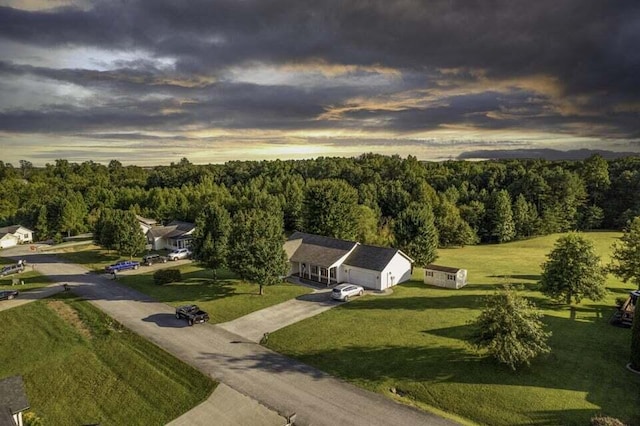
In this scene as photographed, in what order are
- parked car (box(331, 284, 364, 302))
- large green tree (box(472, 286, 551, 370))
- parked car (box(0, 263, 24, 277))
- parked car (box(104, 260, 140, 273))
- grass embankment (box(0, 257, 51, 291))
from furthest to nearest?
parked car (box(104, 260, 140, 273)) < parked car (box(0, 263, 24, 277)) < grass embankment (box(0, 257, 51, 291)) < parked car (box(331, 284, 364, 302)) < large green tree (box(472, 286, 551, 370))

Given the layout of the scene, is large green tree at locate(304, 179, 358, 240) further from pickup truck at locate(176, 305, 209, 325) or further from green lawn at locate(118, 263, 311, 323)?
pickup truck at locate(176, 305, 209, 325)

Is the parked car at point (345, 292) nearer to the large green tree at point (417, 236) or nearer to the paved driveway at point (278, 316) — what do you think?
the paved driveway at point (278, 316)

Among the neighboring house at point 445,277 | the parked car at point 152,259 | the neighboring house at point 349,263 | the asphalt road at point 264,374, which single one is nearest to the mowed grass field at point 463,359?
the asphalt road at point 264,374

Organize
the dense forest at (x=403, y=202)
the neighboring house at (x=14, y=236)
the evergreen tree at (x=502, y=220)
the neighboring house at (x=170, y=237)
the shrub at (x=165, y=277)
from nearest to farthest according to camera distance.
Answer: the shrub at (x=165, y=277) → the dense forest at (x=403, y=202) → the neighboring house at (x=170, y=237) → the neighboring house at (x=14, y=236) → the evergreen tree at (x=502, y=220)

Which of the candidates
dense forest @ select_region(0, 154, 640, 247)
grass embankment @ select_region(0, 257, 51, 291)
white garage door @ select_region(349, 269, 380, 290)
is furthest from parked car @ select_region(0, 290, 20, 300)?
white garage door @ select_region(349, 269, 380, 290)

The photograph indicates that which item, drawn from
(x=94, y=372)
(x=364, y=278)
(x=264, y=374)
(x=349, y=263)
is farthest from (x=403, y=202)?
(x=94, y=372)

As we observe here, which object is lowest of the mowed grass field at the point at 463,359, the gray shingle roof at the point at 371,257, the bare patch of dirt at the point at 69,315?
the bare patch of dirt at the point at 69,315

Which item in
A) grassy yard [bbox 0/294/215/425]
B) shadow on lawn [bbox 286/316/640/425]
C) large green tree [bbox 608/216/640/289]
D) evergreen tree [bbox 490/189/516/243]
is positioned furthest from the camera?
evergreen tree [bbox 490/189/516/243]
